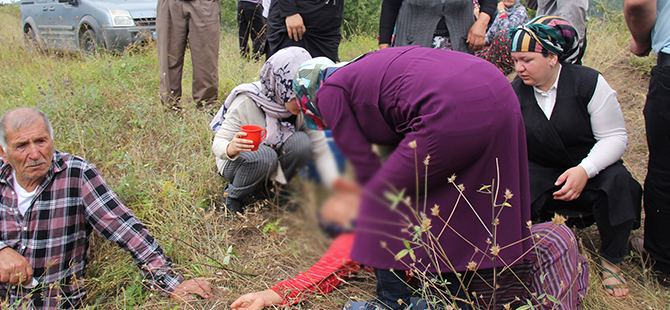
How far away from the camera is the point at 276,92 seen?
253cm

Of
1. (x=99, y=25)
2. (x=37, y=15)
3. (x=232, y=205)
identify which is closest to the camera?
(x=232, y=205)

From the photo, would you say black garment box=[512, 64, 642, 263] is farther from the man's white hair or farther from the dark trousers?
the man's white hair

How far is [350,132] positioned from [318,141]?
132 cm

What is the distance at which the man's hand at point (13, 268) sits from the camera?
202 centimetres

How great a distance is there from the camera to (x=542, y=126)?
2303 mm

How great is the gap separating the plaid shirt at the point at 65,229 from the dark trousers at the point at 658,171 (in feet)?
7.72

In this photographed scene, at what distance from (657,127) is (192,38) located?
3.54m

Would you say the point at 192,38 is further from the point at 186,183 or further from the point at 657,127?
the point at 657,127

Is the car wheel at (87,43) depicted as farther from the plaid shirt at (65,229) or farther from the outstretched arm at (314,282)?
the outstretched arm at (314,282)

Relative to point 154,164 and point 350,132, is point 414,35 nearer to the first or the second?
point 350,132

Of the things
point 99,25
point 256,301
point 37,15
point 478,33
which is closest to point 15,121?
point 256,301

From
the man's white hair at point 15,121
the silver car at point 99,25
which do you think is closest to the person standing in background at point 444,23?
the man's white hair at point 15,121

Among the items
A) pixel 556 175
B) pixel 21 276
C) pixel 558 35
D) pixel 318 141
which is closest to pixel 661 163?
pixel 556 175

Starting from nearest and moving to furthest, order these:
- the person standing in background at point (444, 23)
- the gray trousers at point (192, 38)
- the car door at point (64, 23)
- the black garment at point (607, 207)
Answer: the black garment at point (607, 207) → the person standing in background at point (444, 23) → the gray trousers at point (192, 38) → the car door at point (64, 23)
